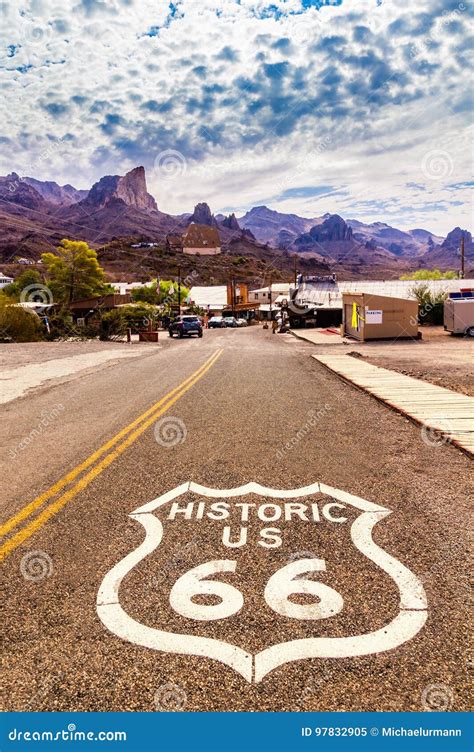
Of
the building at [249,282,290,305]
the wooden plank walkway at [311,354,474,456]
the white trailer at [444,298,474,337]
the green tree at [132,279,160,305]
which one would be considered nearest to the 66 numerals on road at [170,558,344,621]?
the wooden plank walkway at [311,354,474,456]

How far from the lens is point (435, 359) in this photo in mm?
19125

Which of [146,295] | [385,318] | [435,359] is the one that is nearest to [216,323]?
Result: [146,295]

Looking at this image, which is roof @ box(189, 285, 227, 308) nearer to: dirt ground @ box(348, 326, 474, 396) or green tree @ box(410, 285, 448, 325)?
green tree @ box(410, 285, 448, 325)

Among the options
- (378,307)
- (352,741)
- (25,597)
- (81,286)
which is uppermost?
(81,286)

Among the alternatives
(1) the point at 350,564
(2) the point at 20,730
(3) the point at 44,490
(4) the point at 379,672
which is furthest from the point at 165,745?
(3) the point at 44,490

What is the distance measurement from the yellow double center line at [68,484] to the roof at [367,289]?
4046 centimetres

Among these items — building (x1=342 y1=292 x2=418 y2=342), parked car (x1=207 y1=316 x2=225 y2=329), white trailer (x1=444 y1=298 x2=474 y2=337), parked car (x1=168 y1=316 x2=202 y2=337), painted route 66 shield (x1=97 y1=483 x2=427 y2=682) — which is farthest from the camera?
parked car (x1=207 y1=316 x2=225 y2=329)

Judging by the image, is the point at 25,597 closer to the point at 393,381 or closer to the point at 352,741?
the point at 352,741

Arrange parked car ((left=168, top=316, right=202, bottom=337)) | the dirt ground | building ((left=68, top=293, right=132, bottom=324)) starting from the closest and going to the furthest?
the dirt ground < parked car ((left=168, top=316, right=202, bottom=337)) < building ((left=68, top=293, right=132, bottom=324))

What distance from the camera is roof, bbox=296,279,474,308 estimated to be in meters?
48.0

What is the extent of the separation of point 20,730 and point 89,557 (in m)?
1.51

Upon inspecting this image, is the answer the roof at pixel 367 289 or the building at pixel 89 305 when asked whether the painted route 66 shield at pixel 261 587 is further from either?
the building at pixel 89 305

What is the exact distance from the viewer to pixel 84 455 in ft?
21.8

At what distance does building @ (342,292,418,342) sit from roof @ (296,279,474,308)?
1531 centimetres
